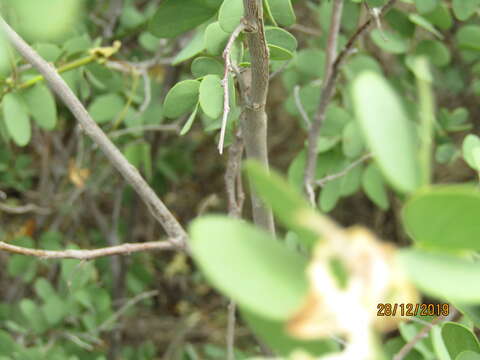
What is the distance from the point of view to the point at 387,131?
0.92 ft

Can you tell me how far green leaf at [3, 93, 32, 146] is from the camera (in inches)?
34.2

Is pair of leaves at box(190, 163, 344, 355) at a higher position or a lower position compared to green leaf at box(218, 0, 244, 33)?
lower

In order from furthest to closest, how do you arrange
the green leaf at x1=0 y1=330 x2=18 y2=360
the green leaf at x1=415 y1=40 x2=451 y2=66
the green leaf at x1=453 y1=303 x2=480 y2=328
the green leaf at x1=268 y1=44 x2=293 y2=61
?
1. the green leaf at x1=415 y1=40 x2=451 y2=66
2. the green leaf at x1=0 y1=330 x2=18 y2=360
3. the green leaf at x1=268 y1=44 x2=293 y2=61
4. the green leaf at x1=453 y1=303 x2=480 y2=328

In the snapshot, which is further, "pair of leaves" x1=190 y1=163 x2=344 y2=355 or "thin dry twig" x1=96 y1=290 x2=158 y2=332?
"thin dry twig" x1=96 y1=290 x2=158 y2=332

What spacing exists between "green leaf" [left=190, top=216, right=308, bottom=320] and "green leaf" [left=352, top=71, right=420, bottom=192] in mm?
62

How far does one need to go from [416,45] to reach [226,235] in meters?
0.94

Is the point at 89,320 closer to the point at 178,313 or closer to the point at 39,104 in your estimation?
the point at 39,104

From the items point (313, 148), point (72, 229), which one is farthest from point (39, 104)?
point (72, 229)

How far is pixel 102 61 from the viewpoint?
905mm

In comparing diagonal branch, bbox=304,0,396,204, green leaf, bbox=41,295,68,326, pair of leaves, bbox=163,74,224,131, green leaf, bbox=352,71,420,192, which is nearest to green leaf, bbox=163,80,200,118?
pair of leaves, bbox=163,74,224,131

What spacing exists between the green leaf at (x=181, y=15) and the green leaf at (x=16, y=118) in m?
0.27

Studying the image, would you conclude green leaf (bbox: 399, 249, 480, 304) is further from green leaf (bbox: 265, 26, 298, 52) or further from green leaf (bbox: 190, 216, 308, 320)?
green leaf (bbox: 265, 26, 298, 52)

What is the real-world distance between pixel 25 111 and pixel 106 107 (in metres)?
0.23

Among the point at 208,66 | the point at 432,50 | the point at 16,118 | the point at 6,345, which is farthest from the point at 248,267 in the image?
the point at 432,50
